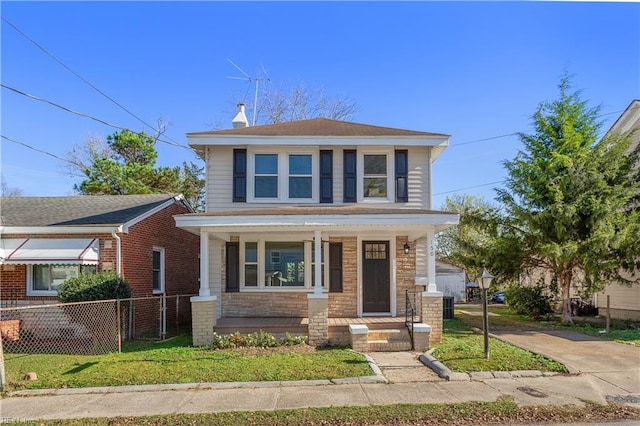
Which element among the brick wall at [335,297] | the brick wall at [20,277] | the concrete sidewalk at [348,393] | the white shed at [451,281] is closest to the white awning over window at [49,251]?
the brick wall at [20,277]

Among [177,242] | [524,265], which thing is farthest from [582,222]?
[177,242]

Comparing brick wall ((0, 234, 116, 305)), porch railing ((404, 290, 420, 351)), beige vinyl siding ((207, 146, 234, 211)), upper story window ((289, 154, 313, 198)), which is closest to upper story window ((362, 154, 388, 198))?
upper story window ((289, 154, 313, 198))

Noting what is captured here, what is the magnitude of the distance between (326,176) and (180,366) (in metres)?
6.25

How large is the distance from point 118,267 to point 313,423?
8.05 metres

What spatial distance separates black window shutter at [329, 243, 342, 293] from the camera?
39.7ft

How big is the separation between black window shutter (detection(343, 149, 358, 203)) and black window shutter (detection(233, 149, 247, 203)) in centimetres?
277

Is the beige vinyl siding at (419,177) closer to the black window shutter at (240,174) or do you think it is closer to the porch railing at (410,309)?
the porch railing at (410,309)

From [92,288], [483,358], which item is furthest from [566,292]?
[92,288]

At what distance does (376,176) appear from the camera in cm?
1244

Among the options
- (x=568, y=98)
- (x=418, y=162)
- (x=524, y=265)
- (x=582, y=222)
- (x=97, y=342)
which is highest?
(x=568, y=98)

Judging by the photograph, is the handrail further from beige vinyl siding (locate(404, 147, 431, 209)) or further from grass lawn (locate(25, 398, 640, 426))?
grass lawn (locate(25, 398, 640, 426))

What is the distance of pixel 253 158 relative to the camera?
1235 cm

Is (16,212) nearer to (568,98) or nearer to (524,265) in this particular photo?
(524,265)

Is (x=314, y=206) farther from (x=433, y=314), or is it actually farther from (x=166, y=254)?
(x=166, y=254)
